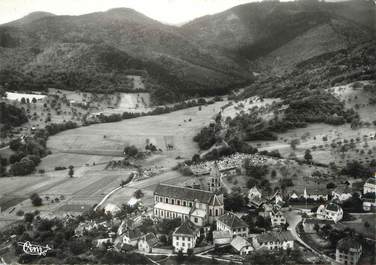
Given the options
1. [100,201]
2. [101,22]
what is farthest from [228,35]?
[100,201]

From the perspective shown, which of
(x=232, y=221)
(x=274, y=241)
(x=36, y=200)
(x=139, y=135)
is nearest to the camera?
(x=274, y=241)

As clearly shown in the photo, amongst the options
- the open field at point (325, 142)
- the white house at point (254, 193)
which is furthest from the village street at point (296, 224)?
the open field at point (325, 142)

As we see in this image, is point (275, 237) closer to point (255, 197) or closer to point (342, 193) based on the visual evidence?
point (255, 197)

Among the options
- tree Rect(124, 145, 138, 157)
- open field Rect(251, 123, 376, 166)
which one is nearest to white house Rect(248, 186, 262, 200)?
open field Rect(251, 123, 376, 166)

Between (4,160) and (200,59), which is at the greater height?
(200,59)

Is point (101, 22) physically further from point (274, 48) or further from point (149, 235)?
point (149, 235)

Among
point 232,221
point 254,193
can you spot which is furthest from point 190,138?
point 232,221
